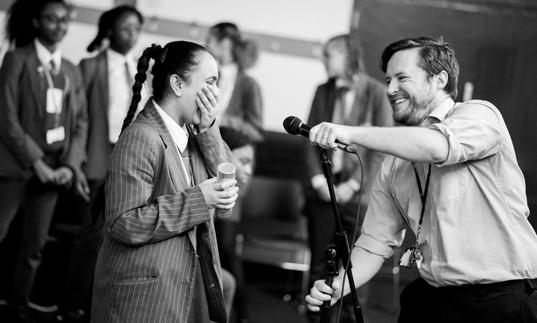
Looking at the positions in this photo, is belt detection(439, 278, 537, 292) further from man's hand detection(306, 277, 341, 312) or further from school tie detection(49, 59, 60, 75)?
school tie detection(49, 59, 60, 75)

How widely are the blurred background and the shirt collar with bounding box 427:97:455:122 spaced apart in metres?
2.41

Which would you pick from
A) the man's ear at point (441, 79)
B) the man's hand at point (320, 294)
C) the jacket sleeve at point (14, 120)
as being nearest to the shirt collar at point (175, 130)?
the man's hand at point (320, 294)

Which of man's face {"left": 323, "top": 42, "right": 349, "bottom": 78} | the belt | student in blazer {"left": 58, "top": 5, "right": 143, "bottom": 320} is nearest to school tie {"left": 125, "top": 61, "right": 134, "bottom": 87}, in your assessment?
student in blazer {"left": 58, "top": 5, "right": 143, "bottom": 320}

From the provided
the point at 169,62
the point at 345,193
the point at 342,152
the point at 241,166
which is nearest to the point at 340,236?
the point at 169,62

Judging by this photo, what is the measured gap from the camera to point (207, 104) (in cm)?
241

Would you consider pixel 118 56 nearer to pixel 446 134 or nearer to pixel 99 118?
pixel 99 118

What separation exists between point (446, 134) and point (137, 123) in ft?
2.99

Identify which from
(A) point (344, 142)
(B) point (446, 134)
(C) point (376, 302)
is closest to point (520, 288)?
(B) point (446, 134)

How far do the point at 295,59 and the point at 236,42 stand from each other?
1.71 m

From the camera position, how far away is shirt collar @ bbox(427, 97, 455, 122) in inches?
94.3

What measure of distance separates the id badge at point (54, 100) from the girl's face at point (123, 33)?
1.37ft

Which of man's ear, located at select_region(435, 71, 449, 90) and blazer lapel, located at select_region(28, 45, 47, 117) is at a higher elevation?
man's ear, located at select_region(435, 71, 449, 90)

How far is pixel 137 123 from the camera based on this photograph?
Result: 2.32 m

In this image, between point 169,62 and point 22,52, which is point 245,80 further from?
point 169,62
